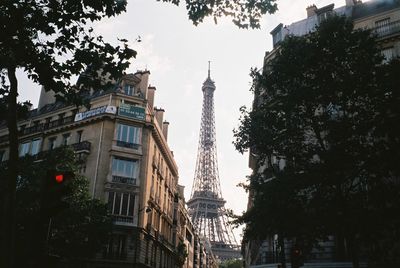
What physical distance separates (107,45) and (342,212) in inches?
476

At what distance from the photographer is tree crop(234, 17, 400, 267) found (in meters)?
16.6

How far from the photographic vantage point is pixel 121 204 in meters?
33.2

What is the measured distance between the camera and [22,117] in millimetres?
11477

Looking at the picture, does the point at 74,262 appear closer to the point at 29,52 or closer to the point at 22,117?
the point at 22,117

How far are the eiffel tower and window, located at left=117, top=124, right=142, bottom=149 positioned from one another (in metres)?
83.2

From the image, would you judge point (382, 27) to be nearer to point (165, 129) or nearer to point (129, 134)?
point (129, 134)

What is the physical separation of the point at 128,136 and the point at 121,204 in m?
6.52

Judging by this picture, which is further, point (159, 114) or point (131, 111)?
point (159, 114)

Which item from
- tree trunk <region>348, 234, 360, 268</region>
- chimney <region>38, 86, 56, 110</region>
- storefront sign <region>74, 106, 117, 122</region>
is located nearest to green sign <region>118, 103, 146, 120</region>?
storefront sign <region>74, 106, 117, 122</region>

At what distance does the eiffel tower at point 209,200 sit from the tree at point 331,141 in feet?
326

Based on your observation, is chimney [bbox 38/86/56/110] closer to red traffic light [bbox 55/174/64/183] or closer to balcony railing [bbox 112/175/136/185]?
balcony railing [bbox 112/175/136/185]

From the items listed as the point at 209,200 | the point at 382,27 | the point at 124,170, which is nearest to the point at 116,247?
the point at 124,170

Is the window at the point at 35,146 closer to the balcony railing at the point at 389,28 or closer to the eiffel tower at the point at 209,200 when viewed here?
the balcony railing at the point at 389,28

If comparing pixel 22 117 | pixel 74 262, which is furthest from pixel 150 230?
pixel 22 117
